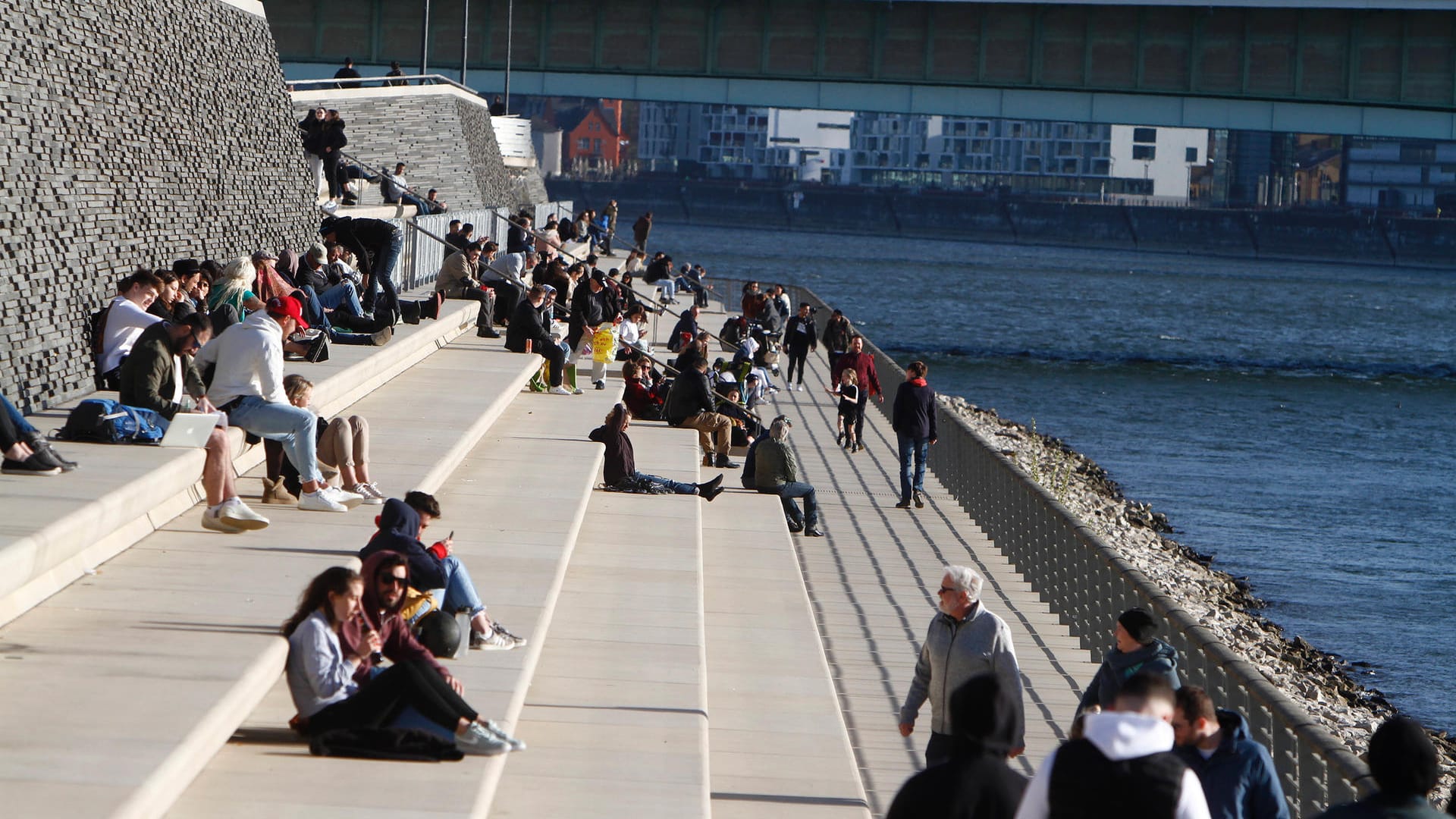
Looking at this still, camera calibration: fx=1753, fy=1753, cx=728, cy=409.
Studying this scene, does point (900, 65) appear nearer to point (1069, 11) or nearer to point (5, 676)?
point (1069, 11)

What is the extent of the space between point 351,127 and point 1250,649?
24612mm

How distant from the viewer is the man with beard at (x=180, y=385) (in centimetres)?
1070

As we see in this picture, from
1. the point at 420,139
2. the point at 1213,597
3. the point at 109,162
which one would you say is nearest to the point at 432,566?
the point at 109,162

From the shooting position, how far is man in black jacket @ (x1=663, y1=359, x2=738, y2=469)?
74.2ft

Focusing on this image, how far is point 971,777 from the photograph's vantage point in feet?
16.8

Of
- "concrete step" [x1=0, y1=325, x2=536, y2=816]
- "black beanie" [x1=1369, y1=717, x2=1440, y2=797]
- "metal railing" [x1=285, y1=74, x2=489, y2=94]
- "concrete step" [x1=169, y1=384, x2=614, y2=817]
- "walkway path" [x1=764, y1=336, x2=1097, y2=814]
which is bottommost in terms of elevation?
"walkway path" [x1=764, y1=336, x2=1097, y2=814]

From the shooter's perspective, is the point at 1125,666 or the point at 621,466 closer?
the point at 1125,666

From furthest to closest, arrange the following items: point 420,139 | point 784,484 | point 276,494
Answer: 1. point 420,139
2. point 784,484
3. point 276,494

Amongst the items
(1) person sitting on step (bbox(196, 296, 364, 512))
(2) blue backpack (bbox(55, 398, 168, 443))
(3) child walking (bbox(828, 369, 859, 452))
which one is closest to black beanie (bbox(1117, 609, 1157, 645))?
(1) person sitting on step (bbox(196, 296, 364, 512))

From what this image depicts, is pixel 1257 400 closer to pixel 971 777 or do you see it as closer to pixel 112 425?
pixel 112 425

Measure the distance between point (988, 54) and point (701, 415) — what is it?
30.0 m

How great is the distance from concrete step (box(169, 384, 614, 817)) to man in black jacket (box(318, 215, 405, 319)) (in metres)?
2.22

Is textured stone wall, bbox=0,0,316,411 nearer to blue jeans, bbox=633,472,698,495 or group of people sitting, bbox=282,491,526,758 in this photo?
blue jeans, bbox=633,472,698,495

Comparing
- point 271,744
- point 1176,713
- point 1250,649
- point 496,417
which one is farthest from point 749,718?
point 1250,649
